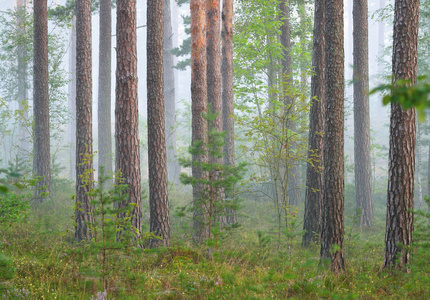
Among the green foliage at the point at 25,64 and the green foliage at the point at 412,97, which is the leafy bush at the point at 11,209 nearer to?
the green foliage at the point at 412,97

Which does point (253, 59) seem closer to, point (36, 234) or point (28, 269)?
point (36, 234)

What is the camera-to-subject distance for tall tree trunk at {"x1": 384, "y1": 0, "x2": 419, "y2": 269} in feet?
20.5

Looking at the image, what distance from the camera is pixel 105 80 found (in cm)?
1859

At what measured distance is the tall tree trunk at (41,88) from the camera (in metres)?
12.4

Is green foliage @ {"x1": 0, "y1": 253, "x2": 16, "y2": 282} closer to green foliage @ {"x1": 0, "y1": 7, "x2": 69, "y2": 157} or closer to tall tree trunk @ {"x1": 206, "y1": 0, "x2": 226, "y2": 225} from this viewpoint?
tall tree trunk @ {"x1": 206, "y1": 0, "x2": 226, "y2": 225}

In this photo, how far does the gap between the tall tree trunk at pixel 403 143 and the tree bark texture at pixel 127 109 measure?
5382 mm

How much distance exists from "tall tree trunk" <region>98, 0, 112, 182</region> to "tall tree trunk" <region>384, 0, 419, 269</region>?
1461 centimetres

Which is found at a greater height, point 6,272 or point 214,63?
point 214,63

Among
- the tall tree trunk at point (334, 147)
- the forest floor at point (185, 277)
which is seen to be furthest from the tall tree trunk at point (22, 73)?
the tall tree trunk at point (334, 147)

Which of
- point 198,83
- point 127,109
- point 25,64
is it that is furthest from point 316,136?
point 25,64

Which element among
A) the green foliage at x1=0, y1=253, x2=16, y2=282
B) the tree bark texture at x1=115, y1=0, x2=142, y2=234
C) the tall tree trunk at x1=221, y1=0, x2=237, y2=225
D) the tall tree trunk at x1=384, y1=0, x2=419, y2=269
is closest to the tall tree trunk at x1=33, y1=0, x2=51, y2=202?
the tree bark texture at x1=115, y1=0, x2=142, y2=234

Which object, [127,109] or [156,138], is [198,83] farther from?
[127,109]

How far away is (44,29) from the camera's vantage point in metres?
12.6

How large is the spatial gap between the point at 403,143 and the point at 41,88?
473 inches
